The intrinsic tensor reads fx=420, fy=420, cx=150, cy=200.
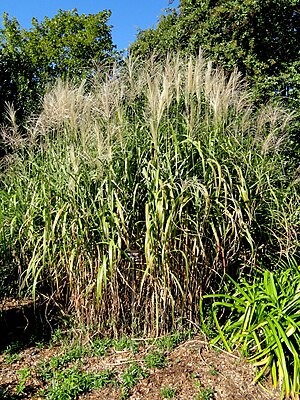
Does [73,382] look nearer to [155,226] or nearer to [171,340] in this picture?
[171,340]

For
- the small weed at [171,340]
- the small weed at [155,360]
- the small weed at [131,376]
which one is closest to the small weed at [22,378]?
the small weed at [131,376]

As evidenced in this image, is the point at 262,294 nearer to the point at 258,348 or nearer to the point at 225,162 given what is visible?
the point at 258,348

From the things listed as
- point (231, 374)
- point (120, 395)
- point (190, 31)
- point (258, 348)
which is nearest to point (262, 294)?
point (258, 348)

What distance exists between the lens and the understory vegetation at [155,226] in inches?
105

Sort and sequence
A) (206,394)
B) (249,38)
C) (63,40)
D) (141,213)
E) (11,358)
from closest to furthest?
(206,394) → (11,358) → (141,213) → (249,38) → (63,40)

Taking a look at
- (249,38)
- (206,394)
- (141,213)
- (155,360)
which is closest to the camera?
(206,394)

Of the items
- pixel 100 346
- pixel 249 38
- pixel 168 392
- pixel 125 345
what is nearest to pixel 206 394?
pixel 168 392

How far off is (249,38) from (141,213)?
23.5 feet

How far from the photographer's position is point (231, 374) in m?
2.51

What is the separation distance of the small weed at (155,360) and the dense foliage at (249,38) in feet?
19.9

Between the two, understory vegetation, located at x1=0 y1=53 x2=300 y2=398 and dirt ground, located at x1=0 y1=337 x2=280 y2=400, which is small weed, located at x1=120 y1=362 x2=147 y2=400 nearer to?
dirt ground, located at x1=0 y1=337 x2=280 y2=400

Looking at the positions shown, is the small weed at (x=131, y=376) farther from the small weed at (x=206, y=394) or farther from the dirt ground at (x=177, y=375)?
the small weed at (x=206, y=394)

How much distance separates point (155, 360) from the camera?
2.61 meters

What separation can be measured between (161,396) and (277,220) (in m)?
1.52
